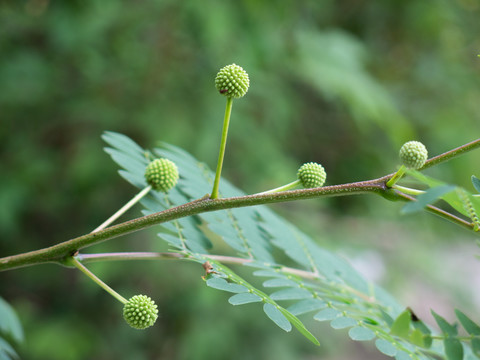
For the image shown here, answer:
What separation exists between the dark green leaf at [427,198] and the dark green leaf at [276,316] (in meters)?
0.39

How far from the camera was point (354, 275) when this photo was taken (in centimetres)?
201

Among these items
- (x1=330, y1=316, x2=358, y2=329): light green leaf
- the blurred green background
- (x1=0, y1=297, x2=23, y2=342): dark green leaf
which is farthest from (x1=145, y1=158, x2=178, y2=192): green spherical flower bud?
the blurred green background

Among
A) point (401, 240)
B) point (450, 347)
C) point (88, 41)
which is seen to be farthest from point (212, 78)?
point (450, 347)

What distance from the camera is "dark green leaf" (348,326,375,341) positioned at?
1.28 m

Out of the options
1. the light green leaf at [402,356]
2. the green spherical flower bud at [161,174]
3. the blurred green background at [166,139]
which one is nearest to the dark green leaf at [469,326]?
the light green leaf at [402,356]

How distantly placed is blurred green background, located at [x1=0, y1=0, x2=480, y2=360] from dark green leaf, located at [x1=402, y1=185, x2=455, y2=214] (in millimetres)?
2994

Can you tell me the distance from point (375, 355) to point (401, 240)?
Result: 7.82 ft

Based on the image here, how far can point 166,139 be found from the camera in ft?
12.9

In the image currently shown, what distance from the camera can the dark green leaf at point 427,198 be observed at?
35.5 inches

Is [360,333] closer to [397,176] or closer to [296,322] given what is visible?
[296,322]

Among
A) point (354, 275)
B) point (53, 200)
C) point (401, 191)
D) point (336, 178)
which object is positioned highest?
point (336, 178)

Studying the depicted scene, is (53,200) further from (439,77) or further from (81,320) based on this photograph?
(439,77)

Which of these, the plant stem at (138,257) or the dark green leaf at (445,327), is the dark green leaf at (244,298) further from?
the dark green leaf at (445,327)

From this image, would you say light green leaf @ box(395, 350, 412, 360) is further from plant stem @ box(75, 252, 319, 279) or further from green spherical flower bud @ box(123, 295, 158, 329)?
green spherical flower bud @ box(123, 295, 158, 329)
